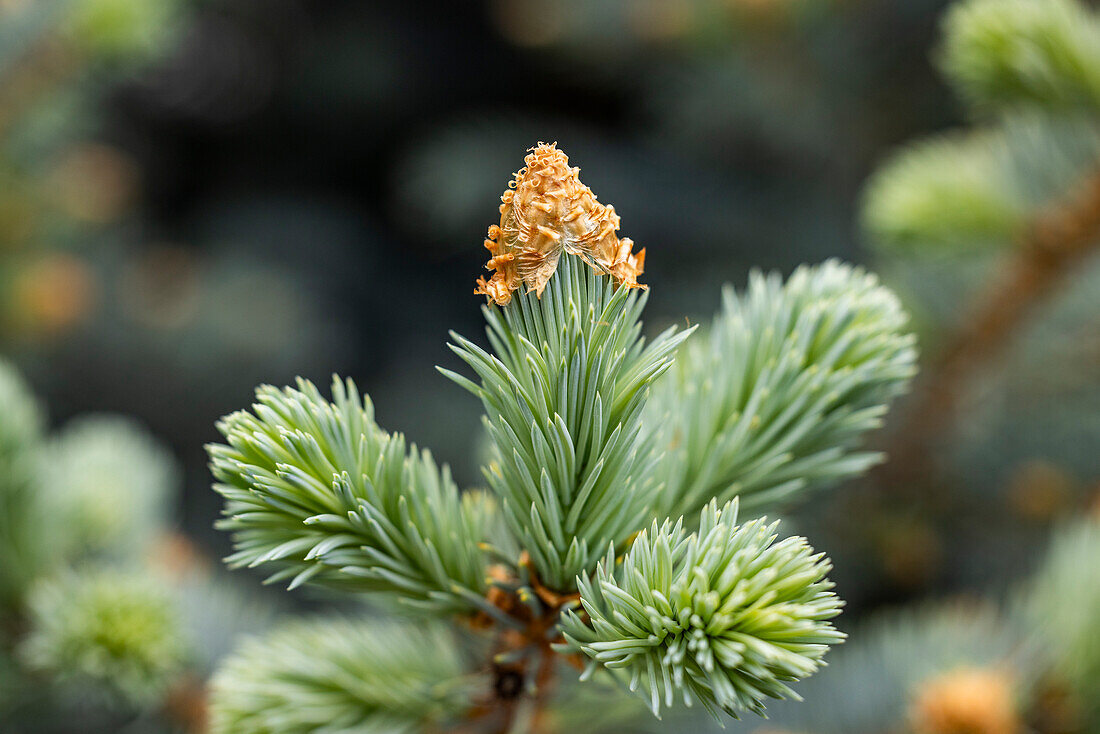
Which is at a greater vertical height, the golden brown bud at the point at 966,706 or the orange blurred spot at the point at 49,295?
the orange blurred spot at the point at 49,295

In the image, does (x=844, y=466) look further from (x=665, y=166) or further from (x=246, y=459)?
(x=665, y=166)

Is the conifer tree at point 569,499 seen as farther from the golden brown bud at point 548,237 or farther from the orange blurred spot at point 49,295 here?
the orange blurred spot at point 49,295

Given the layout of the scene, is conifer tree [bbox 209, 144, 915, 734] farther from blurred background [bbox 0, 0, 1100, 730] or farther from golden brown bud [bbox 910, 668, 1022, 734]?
blurred background [bbox 0, 0, 1100, 730]

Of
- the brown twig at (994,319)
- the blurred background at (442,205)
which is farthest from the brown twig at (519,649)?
the brown twig at (994,319)

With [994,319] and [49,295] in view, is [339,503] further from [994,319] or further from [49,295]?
[49,295]

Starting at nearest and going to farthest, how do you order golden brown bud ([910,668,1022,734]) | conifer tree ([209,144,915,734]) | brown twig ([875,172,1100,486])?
conifer tree ([209,144,915,734]) → golden brown bud ([910,668,1022,734]) → brown twig ([875,172,1100,486])

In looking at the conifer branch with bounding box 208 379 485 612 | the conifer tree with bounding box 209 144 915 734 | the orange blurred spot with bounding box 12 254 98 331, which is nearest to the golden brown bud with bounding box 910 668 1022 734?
the conifer tree with bounding box 209 144 915 734
